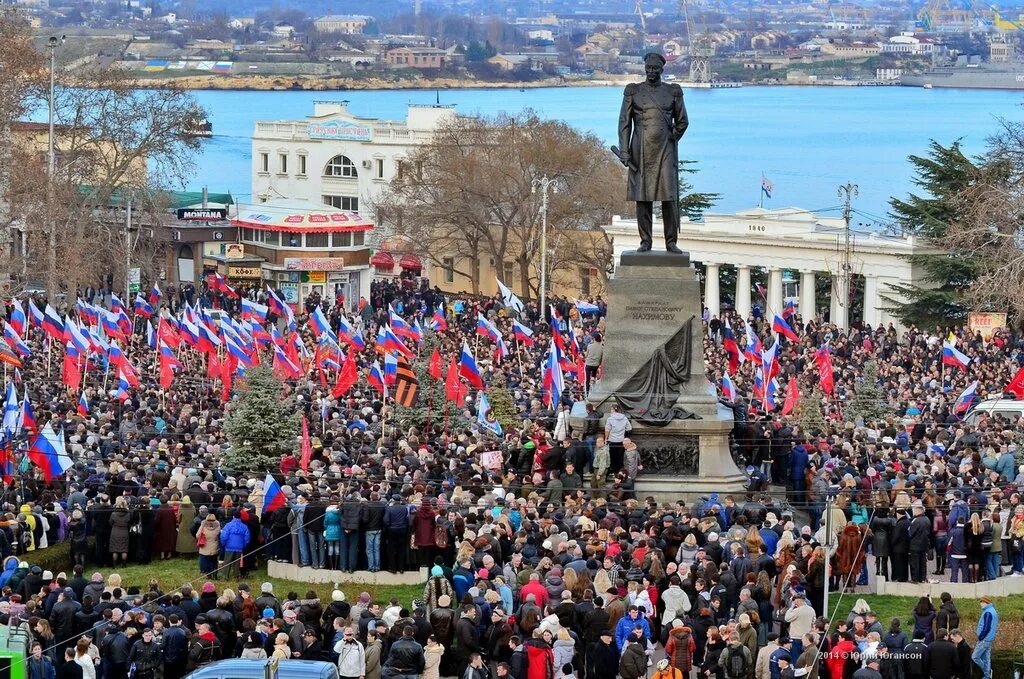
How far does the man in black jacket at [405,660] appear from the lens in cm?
2133

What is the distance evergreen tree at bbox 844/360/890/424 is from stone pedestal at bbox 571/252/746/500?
34.4ft

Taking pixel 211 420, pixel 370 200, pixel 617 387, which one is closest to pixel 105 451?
pixel 211 420

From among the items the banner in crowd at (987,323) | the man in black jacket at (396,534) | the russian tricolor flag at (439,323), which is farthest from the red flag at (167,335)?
the banner in crowd at (987,323)

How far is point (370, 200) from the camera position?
9656cm

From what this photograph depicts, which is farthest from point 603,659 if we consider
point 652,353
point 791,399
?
point 791,399

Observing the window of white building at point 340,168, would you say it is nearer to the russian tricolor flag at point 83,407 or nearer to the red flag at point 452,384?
the russian tricolor flag at point 83,407

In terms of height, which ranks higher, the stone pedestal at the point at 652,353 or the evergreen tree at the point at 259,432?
the stone pedestal at the point at 652,353

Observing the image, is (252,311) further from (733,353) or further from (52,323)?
(733,353)

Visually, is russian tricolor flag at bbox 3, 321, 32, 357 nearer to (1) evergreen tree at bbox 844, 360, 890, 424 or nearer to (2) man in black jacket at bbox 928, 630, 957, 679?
(1) evergreen tree at bbox 844, 360, 890, 424

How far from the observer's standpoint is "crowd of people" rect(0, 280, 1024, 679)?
2161 cm

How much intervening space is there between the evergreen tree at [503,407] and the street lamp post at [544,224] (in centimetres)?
2279

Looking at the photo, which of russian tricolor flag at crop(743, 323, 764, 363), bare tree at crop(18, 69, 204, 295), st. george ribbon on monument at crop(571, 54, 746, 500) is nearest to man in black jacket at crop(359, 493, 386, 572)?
st. george ribbon on monument at crop(571, 54, 746, 500)

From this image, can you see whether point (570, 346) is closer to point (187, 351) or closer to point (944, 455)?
point (187, 351)

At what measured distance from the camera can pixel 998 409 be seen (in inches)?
1505
